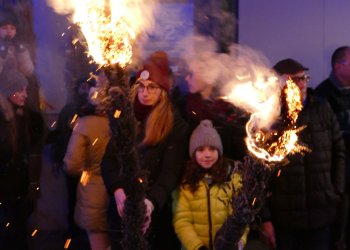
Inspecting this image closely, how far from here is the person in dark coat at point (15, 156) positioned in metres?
4.63

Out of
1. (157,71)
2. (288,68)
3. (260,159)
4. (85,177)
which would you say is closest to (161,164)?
(157,71)

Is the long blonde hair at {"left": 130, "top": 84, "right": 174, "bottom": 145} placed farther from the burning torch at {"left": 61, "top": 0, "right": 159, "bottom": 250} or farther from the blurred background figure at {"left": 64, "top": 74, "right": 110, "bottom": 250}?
the burning torch at {"left": 61, "top": 0, "right": 159, "bottom": 250}

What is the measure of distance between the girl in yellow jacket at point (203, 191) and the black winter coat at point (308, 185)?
63cm

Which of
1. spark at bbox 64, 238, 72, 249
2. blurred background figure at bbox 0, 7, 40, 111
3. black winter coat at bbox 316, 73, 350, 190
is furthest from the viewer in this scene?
spark at bbox 64, 238, 72, 249

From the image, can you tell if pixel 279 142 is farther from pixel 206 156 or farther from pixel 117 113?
pixel 206 156

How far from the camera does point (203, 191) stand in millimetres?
3834

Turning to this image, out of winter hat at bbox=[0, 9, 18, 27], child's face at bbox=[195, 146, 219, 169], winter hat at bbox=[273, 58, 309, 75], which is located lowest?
child's face at bbox=[195, 146, 219, 169]

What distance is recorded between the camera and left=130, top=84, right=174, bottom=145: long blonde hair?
379 centimetres

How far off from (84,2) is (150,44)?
2.67 metres

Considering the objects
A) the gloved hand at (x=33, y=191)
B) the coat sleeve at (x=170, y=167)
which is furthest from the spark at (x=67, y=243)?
the coat sleeve at (x=170, y=167)

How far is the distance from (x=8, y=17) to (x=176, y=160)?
2.27 meters

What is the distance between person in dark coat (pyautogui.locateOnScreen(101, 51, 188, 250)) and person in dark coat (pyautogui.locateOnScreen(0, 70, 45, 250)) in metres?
1.11

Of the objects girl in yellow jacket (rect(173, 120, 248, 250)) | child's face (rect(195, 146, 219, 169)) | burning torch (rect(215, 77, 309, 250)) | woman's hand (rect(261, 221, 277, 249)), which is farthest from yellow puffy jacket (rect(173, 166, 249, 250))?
burning torch (rect(215, 77, 309, 250))

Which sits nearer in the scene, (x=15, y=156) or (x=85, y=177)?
(x=85, y=177)
